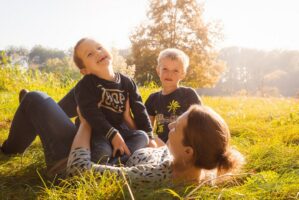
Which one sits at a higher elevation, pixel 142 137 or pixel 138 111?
pixel 138 111

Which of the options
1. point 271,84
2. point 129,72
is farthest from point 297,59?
point 129,72

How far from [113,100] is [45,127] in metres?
0.64

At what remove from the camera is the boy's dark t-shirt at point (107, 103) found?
2.89 m

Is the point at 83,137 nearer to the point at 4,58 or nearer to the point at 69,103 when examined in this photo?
the point at 69,103

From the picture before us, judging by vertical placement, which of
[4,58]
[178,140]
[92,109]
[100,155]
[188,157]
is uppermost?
Answer: [4,58]

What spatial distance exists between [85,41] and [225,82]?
226 ft

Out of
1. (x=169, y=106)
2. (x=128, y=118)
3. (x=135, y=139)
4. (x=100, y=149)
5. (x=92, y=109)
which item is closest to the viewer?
(x=100, y=149)

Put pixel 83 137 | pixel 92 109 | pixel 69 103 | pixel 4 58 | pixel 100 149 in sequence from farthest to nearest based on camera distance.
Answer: pixel 4 58 → pixel 69 103 → pixel 92 109 → pixel 100 149 → pixel 83 137

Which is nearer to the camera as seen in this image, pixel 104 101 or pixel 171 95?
pixel 104 101

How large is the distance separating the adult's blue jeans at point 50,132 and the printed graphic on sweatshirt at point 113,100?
0.24 meters

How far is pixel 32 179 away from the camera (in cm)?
309


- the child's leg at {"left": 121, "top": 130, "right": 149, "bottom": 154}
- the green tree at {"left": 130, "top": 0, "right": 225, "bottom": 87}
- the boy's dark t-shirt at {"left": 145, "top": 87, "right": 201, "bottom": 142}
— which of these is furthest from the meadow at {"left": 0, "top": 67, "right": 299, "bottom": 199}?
the green tree at {"left": 130, "top": 0, "right": 225, "bottom": 87}

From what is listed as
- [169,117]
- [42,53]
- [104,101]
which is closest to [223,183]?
[104,101]

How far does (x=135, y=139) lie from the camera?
3.03 m
